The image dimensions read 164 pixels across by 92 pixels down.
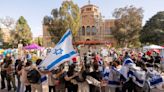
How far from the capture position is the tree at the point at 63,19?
2442 inches

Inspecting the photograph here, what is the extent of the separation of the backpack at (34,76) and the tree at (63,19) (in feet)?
172

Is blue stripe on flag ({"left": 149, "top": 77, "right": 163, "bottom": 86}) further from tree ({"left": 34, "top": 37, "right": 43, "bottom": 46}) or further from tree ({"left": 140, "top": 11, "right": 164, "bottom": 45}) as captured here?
tree ({"left": 34, "top": 37, "right": 43, "bottom": 46})

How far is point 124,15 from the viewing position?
2601 inches

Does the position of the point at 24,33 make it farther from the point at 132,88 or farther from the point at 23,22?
the point at 132,88

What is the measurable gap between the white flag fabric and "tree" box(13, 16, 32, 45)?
68.9m

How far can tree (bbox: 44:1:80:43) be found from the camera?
204 ft

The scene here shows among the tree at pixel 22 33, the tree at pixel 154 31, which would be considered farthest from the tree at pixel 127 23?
the tree at pixel 22 33

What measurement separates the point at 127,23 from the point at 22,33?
26862 mm

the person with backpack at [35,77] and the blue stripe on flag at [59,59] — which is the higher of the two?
the blue stripe on flag at [59,59]

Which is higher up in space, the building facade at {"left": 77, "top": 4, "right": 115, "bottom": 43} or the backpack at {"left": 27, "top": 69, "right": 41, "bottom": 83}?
the building facade at {"left": 77, "top": 4, "right": 115, "bottom": 43}

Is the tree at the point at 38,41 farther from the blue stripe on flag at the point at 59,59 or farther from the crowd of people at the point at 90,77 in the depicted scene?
the blue stripe on flag at the point at 59,59

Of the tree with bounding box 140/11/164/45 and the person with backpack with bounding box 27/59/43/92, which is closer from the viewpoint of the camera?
the person with backpack with bounding box 27/59/43/92

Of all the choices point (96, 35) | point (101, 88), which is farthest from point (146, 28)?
point (101, 88)

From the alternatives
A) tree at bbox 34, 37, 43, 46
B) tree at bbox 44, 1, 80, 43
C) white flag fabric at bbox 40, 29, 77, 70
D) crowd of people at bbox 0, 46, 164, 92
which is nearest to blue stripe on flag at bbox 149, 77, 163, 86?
crowd of people at bbox 0, 46, 164, 92
